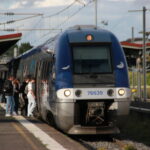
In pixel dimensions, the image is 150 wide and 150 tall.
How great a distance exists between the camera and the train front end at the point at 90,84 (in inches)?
534

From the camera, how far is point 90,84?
45.0 ft

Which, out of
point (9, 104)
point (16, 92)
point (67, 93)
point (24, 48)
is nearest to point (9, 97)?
point (9, 104)

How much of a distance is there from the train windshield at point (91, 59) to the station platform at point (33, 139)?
188 cm

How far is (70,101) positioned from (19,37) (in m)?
15.5

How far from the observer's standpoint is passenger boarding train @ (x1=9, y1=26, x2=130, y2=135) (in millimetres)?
13578

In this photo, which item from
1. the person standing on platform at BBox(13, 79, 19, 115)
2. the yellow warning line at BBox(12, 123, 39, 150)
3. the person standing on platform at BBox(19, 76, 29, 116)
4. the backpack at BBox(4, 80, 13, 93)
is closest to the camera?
the yellow warning line at BBox(12, 123, 39, 150)

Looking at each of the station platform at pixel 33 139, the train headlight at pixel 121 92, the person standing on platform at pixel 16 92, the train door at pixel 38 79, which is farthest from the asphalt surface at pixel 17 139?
the person standing on platform at pixel 16 92

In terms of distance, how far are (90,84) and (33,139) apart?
2.17 m

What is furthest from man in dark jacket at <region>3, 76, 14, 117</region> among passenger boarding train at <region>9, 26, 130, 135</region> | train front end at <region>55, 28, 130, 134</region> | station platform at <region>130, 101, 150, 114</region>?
train front end at <region>55, 28, 130, 134</region>

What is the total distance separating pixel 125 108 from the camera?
13781 mm

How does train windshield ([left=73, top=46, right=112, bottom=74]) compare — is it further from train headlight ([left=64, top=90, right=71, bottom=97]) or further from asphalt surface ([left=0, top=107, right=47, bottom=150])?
asphalt surface ([left=0, top=107, right=47, bottom=150])

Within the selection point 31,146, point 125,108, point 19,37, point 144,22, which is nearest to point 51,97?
point 125,108

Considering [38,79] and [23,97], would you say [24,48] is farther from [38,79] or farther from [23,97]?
[38,79]

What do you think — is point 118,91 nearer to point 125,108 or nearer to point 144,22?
point 125,108
